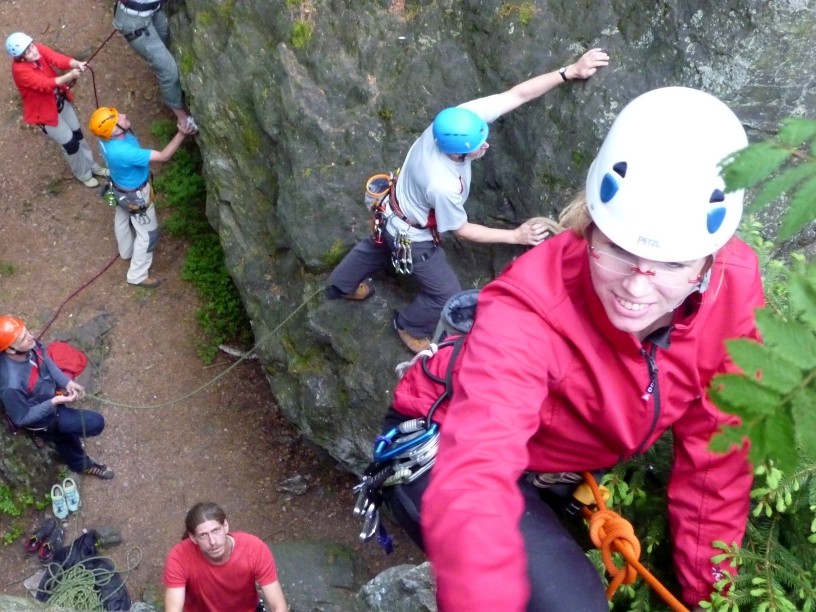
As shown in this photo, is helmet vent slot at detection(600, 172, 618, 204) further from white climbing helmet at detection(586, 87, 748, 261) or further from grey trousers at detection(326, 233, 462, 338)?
grey trousers at detection(326, 233, 462, 338)

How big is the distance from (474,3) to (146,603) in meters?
5.06

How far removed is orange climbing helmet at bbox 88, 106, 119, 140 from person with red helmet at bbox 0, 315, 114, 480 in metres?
1.93

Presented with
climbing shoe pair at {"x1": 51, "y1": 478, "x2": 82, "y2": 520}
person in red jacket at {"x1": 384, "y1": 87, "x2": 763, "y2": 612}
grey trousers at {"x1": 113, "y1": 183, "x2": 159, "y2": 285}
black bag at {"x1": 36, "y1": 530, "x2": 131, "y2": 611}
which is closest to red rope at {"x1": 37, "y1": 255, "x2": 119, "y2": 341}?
grey trousers at {"x1": 113, "y1": 183, "x2": 159, "y2": 285}

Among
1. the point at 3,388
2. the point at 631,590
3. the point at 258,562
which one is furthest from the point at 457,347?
the point at 3,388

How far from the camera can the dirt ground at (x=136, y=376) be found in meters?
7.46

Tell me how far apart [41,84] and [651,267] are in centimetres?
776

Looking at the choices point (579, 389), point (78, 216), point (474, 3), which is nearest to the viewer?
point (579, 389)

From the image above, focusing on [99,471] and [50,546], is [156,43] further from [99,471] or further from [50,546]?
[50,546]

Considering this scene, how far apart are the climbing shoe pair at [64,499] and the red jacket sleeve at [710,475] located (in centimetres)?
613

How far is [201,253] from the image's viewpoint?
29.3 ft

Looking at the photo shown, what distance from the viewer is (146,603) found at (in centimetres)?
657

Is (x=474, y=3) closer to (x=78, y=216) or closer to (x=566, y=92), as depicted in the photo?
(x=566, y=92)

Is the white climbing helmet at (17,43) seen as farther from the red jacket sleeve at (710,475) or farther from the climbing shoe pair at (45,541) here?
the red jacket sleeve at (710,475)

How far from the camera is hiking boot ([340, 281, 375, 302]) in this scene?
5965 millimetres
